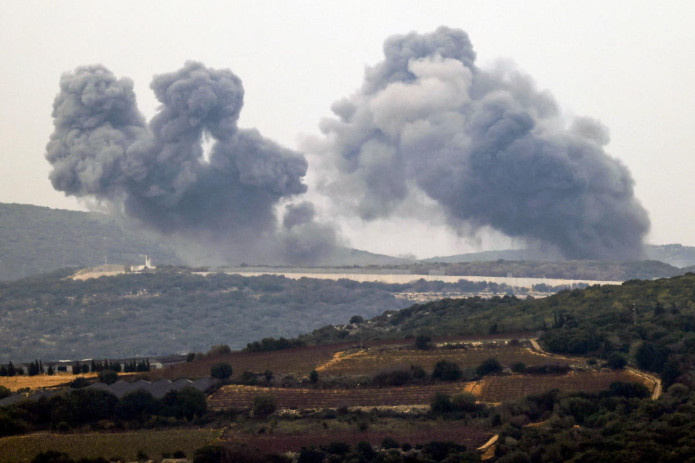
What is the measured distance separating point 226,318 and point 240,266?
46.2ft

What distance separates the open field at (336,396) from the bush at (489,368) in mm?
2374

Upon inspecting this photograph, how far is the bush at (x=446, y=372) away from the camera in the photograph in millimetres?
60656

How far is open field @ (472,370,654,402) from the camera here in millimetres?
55531

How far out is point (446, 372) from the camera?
61.0 m

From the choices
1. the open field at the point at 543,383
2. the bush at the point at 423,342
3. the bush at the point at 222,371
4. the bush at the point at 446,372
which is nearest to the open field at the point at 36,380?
the bush at the point at 222,371

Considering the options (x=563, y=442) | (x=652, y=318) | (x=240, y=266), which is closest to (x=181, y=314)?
(x=240, y=266)

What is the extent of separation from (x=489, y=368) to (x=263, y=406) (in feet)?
40.3

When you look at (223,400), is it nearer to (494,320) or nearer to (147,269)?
(494,320)

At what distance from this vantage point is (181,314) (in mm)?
135375

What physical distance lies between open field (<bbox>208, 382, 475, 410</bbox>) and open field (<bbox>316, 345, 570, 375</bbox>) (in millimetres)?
4253

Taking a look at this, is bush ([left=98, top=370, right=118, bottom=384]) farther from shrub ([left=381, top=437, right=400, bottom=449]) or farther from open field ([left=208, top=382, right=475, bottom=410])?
shrub ([left=381, top=437, right=400, bottom=449])

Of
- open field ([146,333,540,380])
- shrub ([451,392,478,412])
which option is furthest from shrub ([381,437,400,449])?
open field ([146,333,540,380])

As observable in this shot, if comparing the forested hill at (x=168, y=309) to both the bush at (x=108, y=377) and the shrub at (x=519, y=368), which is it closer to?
the bush at (x=108, y=377)

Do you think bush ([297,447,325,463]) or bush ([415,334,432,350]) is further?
bush ([415,334,432,350])
